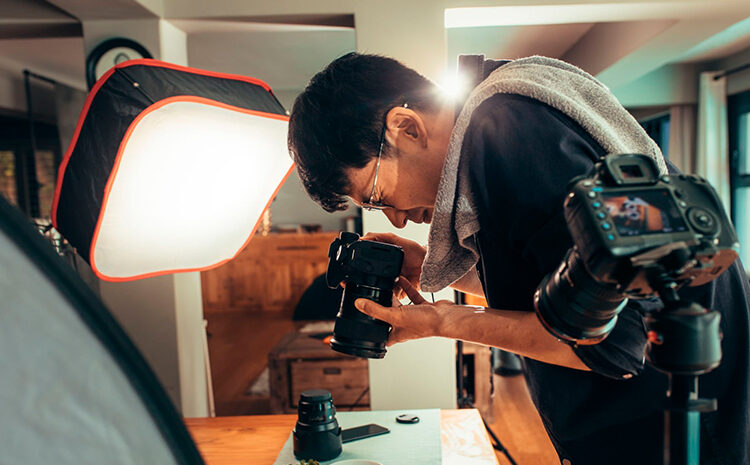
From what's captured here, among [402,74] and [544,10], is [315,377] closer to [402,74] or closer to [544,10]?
[544,10]

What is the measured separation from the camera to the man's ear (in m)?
0.76

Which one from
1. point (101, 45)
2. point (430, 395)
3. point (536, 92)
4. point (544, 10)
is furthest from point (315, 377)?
point (536, 92)

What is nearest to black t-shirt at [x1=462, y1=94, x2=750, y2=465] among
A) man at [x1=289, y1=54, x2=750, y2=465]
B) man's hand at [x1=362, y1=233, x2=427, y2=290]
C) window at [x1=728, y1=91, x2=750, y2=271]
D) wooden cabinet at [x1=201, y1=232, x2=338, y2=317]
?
man at [x1=289, y1=54, x2=750, y2=465]

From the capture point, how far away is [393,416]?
1327mm

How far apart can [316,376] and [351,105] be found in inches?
84.2

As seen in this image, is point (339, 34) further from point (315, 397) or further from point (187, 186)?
point (315, 397)

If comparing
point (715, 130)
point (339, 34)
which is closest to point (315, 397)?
point (339, 34)

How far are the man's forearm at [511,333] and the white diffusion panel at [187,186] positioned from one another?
1.88ft

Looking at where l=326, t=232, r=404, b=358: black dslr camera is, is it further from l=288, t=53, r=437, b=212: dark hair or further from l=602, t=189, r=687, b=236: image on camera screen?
l=602, t=189, r=687, b=236: image on camera screen

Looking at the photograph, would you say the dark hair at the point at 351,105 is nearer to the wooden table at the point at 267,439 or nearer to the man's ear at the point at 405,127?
the man's ear at the point at 405,127

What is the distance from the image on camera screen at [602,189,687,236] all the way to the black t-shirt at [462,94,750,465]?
180 millimetres

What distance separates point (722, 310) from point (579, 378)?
196 millimetres

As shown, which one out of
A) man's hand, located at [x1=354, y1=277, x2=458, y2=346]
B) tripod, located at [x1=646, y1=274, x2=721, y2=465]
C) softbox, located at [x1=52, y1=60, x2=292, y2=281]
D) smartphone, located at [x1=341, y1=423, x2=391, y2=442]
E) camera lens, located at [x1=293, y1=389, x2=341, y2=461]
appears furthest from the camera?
smartphone, located at [x1=341, y1=423, x2=391, y2=442]

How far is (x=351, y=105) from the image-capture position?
2.48 feet
